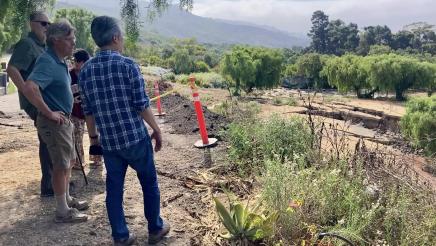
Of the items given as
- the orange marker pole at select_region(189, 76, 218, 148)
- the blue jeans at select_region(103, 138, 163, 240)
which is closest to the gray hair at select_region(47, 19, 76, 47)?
the blue jeans at select_region(103, 138, 163, 240)

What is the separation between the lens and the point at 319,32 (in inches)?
5822

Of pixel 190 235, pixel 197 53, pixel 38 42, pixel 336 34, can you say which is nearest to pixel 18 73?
pixel 38 42

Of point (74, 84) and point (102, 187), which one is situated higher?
point (74, 84)

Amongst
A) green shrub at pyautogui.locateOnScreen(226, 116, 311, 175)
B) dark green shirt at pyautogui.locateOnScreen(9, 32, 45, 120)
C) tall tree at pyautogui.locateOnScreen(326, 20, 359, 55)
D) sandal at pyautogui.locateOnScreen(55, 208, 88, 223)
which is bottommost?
sandal at pyautogui.locateOnScreen(55, 208, 88, 223)

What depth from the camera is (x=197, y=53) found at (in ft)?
330

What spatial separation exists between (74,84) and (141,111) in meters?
2.50

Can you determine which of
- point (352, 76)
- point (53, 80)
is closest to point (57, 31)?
point (53, 80)

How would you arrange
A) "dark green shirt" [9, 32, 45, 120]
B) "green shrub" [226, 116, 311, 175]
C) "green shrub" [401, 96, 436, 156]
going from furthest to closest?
"green shrub" [401, 96, 436, 156] < "green shrub" [226, 116, 311, 175] < "dark green shirt" [9, 32, 45, 120]

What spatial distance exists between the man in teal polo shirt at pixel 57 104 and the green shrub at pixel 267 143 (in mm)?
2184

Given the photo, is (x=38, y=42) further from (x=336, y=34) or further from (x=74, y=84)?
(x=336, y=34)

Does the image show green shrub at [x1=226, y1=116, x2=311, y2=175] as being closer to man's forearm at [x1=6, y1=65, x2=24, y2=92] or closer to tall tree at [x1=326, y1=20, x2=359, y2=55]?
man's forearm at [x1=6, y1=65, x2=24, y2=92]

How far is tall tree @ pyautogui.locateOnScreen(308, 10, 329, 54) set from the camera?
137850 mm

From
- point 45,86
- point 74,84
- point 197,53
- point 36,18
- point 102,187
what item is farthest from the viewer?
point 197,53

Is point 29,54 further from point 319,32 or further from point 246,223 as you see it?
point 319,32
